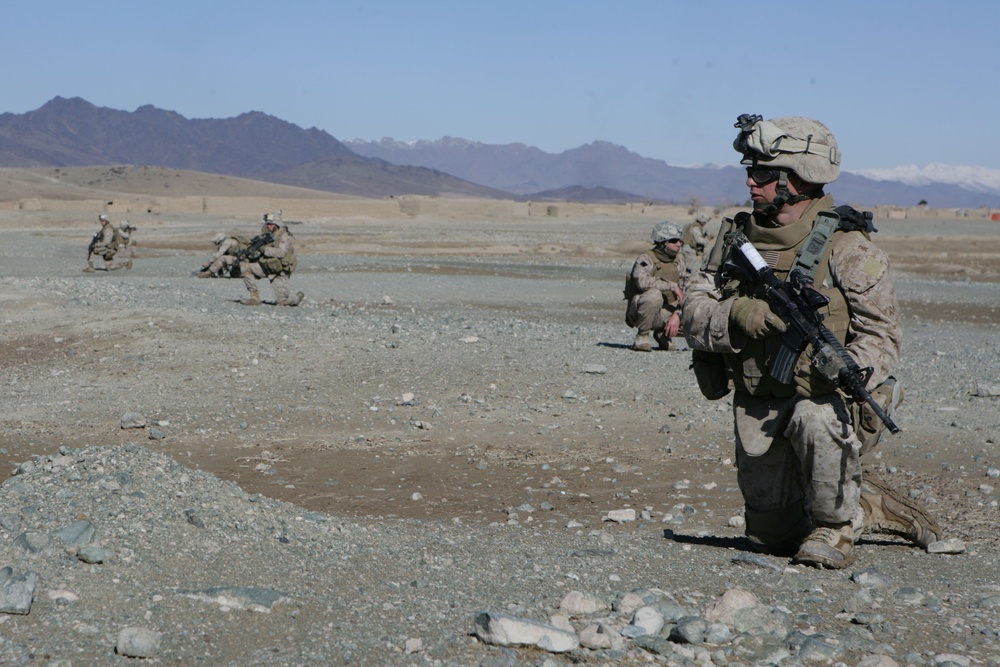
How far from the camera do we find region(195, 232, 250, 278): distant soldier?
22.2 metres

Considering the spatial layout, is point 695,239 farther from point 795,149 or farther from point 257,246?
point 795,149

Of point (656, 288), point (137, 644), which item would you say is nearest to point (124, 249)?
point (656, 288)

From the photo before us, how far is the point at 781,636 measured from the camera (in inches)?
155

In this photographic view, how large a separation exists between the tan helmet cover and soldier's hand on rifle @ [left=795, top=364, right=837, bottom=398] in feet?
2.51

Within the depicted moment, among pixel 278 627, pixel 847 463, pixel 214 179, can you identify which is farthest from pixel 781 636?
pixel 214 179

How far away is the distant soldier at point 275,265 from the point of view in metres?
15.5

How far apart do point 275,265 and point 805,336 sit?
38.4 ft

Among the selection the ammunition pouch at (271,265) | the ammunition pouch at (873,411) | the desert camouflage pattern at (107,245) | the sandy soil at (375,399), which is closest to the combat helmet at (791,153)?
the ammunition pouch at (873,411)

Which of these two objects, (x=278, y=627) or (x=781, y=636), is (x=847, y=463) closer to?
(x=781, y=636)

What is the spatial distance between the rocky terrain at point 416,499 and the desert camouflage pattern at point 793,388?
0.30 metres

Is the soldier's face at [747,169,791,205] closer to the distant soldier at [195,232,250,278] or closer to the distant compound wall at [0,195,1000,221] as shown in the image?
the distant soldier at [195,232,250,278]

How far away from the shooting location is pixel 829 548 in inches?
186

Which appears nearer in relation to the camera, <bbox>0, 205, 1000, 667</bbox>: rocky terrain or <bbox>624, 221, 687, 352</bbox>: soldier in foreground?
<bbox>0, 205, 1000, 667</bbox>: rocky terrain

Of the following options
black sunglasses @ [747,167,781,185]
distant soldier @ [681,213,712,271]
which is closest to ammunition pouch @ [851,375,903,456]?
black sunglasses @ [747,167,781,185]
